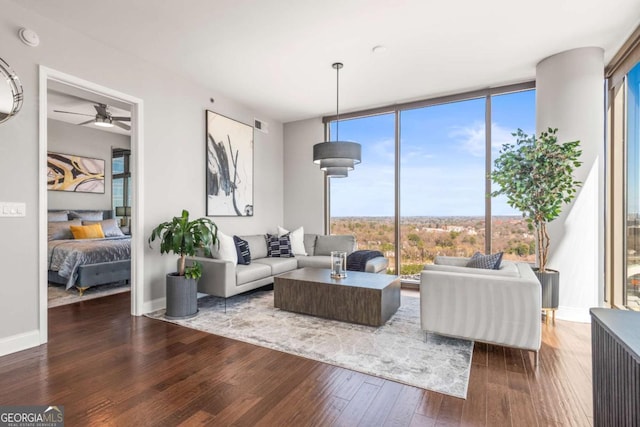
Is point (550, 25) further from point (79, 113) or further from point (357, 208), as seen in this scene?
point (79, 113)

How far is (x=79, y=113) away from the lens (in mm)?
5891

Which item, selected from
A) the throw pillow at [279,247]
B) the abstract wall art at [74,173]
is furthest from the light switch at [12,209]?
the abstract wall art at [74,173]

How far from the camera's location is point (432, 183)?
5.22 metres

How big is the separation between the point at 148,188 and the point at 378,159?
363cm

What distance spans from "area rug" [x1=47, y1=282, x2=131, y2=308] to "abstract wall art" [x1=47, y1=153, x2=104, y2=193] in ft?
7.55

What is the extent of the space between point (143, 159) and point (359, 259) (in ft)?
10.2

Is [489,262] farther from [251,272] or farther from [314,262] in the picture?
[251,272]

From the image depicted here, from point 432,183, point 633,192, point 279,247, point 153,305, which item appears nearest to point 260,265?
point 279,247

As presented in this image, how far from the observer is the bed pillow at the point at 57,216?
19.7ft

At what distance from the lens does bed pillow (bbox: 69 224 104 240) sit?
5613 millimetres

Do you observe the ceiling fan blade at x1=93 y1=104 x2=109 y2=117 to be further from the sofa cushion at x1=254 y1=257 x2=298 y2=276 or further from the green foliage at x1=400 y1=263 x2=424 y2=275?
the green foliage at x1=400 y1=263 x2=424 y2=275

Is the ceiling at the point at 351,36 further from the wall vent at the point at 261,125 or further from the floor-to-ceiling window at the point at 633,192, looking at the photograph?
the wall vent at the point at 261,125

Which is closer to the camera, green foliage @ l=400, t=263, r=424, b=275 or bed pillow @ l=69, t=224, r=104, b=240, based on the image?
green foliage @ l=400, t=263, r=424, b=275

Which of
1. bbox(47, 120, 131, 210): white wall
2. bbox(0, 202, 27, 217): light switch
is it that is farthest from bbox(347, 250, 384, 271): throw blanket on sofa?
bbox(47, 120, 131, 210): white wall
